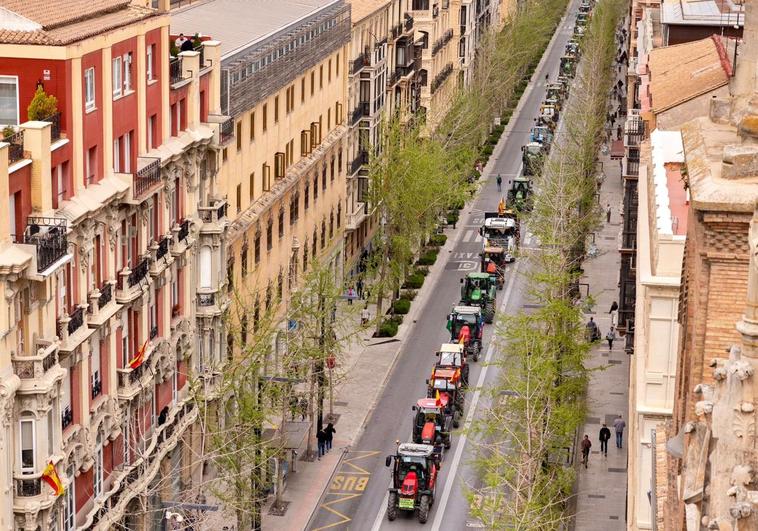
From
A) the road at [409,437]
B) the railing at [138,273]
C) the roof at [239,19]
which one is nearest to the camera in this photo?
the railing at [138,273]

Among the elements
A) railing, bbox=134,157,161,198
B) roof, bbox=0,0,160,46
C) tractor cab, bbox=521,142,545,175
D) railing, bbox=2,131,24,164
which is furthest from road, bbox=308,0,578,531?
railing, bbox=2,131,24,164

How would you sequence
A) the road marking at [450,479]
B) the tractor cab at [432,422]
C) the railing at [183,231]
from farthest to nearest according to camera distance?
1. the tractor cab at [432,422]
2. the road marking at [450,479]
3. the railing at [183,231]

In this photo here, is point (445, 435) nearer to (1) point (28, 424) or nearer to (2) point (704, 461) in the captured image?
(1) point (28, 424)

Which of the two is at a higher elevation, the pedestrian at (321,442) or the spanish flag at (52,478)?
the spanish flag at (52,478)

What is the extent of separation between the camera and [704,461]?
22.6 m

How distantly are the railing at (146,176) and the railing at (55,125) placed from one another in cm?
803

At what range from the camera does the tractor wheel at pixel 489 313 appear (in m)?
112

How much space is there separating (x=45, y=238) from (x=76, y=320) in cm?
611

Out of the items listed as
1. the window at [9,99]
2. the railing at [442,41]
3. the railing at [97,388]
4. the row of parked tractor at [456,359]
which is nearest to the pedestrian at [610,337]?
the row of parked tractor at [456,359]

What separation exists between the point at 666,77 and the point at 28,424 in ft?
137

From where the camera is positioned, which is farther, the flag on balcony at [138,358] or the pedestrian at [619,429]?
the pedestrian at [619,429]

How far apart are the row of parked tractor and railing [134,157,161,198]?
1835cm

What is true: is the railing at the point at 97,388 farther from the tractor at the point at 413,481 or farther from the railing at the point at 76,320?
the tractor at the point at 413,481

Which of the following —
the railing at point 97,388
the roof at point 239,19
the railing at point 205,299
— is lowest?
the railing at point 205,299
